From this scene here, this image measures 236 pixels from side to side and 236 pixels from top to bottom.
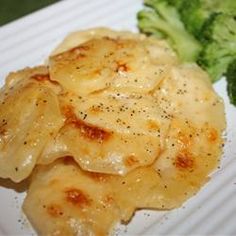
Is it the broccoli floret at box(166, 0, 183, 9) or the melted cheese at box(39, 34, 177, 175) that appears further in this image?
the broccoli floret at box(166, 0, 183, 9)

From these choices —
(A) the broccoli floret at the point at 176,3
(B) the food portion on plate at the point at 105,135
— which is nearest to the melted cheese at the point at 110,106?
(B) the food portion on plate at the point at 105,135

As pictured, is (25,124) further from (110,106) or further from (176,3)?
(176,3)

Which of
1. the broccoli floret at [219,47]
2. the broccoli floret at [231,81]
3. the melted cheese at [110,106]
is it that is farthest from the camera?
the broccoli floret at [219,47]

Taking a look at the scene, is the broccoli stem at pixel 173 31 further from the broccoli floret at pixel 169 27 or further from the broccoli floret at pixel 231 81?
the broccoli floret at pixel 231 81

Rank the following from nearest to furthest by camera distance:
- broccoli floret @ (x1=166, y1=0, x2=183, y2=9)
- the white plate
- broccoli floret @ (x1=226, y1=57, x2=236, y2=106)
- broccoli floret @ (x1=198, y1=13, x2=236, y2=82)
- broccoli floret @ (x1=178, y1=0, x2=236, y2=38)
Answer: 1. the white plate
2. broccoli floret @ (x1=226, y1=57, x2=236, y2=106)
3. broccoli floret @ (x1=198, y1=13, x2=236, y2=82)
4. broccoli floret @ (x1=178, y1=0, x2=236, y2=38)
5. broccoli floret @ (x1=166, y1=0, x2=183, y2=9)

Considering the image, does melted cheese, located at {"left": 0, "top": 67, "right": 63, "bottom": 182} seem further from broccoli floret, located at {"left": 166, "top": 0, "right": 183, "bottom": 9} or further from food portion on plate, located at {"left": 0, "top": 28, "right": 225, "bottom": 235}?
broccoli floret, located at {"left": 166, "top": 0, "right": 183, "bottom": 9}

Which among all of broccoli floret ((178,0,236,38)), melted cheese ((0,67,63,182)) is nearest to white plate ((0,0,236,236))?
melted cheese ((0,67,63,182))

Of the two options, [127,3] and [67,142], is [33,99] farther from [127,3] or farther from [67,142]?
[127,3]
